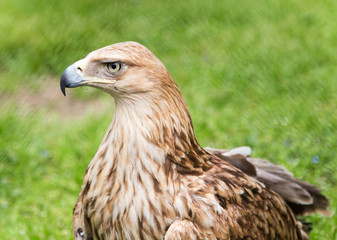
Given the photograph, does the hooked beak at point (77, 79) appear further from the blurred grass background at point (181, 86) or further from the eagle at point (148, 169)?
the blurred grass background at point (181, 86)

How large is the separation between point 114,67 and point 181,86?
3608mm

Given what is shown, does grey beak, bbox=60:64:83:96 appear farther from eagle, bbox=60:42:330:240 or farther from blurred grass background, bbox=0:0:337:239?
blurred grass background, bbox=0:0:337:239

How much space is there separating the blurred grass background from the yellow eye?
2.14 metres

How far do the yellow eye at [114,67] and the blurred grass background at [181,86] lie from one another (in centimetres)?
214

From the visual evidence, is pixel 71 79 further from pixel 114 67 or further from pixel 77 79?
pixel 114 67

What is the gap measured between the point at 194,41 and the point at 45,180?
3055 millimetres

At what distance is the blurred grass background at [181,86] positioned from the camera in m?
5.34

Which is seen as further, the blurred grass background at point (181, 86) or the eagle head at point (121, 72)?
the blurred grass background at point (181, 86)

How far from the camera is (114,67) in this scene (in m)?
3.07

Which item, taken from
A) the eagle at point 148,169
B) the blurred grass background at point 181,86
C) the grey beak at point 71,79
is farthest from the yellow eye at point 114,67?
the blurred grass background at point 181,86

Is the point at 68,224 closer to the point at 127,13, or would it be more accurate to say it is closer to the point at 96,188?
the point at 96,188

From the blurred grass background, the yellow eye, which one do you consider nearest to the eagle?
the yellow eye

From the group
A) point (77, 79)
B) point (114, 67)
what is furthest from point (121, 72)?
point (77, 79)

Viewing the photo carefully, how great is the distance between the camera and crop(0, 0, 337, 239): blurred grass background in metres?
5.34
